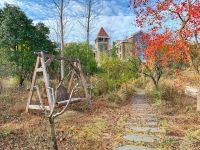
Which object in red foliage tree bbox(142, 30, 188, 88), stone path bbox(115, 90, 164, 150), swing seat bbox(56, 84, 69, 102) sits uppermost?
red foliage tree bbox(142, 30, 188, 88)

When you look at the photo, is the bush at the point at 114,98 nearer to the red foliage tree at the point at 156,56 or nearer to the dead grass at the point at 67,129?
the dead grass at the point at 67,129

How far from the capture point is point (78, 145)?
577cm

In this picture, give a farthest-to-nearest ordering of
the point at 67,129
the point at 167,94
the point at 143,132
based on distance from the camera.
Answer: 1. the point at 167,94
2. the point at 67,129
3. the point at 143,132

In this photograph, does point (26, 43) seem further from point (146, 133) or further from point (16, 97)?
point (146, 133)

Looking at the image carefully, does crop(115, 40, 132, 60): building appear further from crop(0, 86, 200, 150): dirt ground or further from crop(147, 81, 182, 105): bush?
crop(0, 86, 200, 150): dirt ground

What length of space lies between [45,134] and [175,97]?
9.11 m

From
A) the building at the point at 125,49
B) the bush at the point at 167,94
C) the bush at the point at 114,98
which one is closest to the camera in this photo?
the bush at the point at 114,98

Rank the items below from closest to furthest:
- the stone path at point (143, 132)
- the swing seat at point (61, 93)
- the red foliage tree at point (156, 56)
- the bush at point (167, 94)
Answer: the stone path at point (143, 132) < the swing seat at point (61, 93) < the red foliage tree at point (156, 56) < the bush at point (167, 94)

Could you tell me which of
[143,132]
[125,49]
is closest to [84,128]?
[143,132]

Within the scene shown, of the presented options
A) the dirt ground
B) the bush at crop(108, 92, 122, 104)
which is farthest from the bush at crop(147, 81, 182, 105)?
the dirt ground

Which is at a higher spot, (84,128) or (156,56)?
(156,56)

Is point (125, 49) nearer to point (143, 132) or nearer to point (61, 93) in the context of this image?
point (61, 93)

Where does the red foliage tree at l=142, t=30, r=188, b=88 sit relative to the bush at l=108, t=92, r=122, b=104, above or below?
above

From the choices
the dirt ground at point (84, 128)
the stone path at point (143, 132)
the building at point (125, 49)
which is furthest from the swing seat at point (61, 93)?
the building at point (125, 49)
